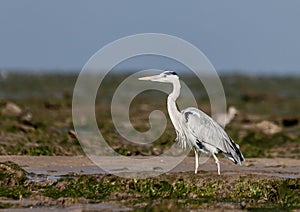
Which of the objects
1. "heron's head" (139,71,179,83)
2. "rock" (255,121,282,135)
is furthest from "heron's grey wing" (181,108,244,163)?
"rock" (255,121,282,135)

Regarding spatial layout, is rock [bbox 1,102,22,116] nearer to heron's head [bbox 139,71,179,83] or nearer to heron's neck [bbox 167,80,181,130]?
heron's head [bbox 139,71,179,83]

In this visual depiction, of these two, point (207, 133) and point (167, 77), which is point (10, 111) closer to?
point (167, 77)

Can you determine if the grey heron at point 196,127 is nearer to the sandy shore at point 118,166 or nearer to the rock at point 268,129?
the sandy shore at point 118,166

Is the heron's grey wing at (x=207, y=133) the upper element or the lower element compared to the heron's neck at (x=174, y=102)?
lower

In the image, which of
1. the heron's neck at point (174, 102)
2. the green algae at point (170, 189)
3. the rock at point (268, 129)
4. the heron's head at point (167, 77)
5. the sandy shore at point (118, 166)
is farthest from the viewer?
the rock at point (268, 129)

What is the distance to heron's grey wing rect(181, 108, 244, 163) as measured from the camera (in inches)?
675

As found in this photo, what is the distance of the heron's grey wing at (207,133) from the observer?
17141mm

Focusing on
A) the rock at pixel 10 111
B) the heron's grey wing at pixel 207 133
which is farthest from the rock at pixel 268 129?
the heron's grey wing at pixel 207 133

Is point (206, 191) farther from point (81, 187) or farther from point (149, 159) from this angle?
point (149, 159)

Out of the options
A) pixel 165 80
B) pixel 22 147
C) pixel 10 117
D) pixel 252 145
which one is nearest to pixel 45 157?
pixel 22 147

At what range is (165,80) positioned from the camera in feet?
56.9

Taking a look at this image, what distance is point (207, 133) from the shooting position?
17141 millimetres

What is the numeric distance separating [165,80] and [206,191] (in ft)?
8.08

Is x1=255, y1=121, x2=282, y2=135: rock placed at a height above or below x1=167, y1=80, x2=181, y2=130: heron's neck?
below
